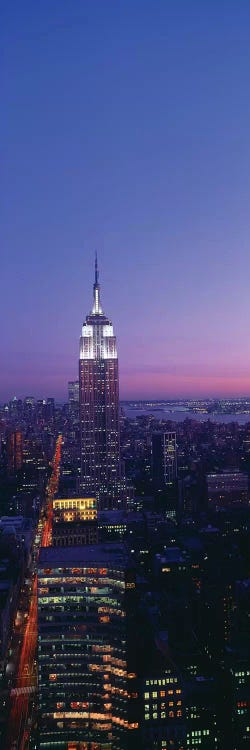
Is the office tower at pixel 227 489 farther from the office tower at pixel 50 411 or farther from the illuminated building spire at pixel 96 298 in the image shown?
the office tower at pixel 50 411

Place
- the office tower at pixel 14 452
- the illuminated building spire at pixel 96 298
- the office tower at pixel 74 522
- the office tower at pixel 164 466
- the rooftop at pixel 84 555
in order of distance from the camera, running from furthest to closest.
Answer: the office tower at pixel 14 452 < the illuminated building spire at pixel 96 298 < the office tower at pixel 164 466 < the office tower at pixel 74 522 < the rooftop at pixel 84 555

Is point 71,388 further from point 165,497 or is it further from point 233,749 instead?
point 233,749

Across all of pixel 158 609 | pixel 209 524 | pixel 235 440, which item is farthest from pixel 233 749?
pixel 235 440

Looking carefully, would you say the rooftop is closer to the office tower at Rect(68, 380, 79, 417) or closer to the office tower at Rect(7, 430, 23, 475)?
the office tower at Rect(7, 430, 23, 475)

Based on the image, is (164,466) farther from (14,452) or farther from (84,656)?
(84,656)

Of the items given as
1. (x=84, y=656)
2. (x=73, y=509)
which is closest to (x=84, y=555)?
(x=84, y=656)

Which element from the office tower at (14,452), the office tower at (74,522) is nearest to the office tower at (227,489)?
the office tower at (74,522)

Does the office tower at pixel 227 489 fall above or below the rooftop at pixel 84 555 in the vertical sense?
below
